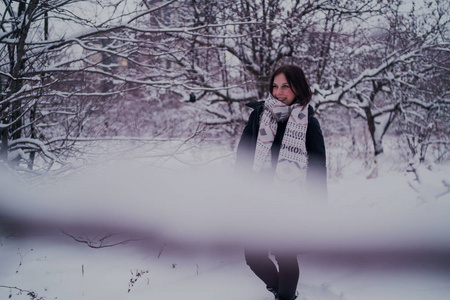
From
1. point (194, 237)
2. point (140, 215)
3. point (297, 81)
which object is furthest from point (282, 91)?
point (140, 215)

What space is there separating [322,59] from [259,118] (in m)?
4.97

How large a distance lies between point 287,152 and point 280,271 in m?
0.71

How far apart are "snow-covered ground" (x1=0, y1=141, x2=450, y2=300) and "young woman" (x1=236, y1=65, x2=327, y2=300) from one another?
0.11 m

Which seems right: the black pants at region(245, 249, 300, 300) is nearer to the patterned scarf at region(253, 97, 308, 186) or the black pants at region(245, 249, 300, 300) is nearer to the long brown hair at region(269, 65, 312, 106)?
the patterned scarf at region(253, 97, 308, 186)

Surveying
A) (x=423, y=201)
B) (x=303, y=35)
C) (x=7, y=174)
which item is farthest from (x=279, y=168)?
(x=303, y=35)

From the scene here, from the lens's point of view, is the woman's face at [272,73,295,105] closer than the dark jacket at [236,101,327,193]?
No

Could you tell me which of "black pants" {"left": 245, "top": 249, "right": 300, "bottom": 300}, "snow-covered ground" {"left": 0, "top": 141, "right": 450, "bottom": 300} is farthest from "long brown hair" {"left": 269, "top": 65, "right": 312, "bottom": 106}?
"black pants" {"left": 245, "top": 249, "right": 300, "bottom": 300}

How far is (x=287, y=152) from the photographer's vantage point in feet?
6.07

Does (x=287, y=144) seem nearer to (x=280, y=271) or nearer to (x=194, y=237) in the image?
(x=280, y=271)

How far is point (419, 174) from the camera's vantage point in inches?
123

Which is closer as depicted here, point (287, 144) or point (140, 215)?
point (287, 144)

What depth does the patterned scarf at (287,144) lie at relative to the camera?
72.4 inches

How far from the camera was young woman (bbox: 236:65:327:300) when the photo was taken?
179 centimetres

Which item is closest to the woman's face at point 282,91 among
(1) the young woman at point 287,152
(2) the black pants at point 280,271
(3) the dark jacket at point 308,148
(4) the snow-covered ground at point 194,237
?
(1) the young woman at point 287,152
